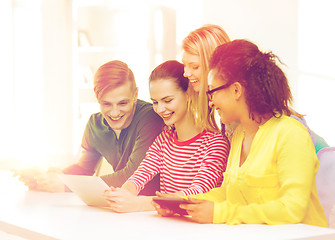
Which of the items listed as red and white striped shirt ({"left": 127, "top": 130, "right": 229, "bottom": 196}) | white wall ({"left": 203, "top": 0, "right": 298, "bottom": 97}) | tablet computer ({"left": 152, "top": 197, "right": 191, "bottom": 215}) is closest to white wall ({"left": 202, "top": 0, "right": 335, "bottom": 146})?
white wall ({"left": 203, "top": 0, "right": 298, "bottom": 97})

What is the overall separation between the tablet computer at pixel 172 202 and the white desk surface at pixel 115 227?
2 centimetres

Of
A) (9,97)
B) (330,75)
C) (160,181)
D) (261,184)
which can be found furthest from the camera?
(9,97)

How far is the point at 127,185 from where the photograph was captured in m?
1.62

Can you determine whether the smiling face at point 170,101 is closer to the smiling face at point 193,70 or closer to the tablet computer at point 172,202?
the smiling face at point 193,70

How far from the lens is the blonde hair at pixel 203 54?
1608mm

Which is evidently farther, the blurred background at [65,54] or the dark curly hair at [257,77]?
the blurred background at [65,54]

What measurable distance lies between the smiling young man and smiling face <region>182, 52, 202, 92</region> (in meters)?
0.31

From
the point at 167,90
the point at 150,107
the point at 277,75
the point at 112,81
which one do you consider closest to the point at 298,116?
the point at 277,75

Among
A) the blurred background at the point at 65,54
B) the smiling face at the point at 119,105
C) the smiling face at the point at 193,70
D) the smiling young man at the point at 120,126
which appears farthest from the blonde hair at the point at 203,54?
A: the blurred background at the point at 65,54

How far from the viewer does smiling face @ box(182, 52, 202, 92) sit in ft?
5.31

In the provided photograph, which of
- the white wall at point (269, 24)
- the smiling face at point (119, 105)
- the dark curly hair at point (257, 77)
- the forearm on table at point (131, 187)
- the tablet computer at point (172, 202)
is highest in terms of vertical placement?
the white wall at point (269, 24)

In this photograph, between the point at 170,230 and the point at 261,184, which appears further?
the point at 261,184

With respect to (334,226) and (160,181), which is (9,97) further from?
(334,226)

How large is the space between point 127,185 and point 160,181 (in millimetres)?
160
